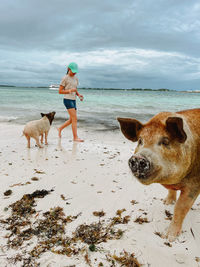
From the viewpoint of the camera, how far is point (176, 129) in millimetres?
2688

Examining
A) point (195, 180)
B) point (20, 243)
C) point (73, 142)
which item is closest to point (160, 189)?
point (195, 180)

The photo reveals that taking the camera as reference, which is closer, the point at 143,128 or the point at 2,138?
the point at 143,128

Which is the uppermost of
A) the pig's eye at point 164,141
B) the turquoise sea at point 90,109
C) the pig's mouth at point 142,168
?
the pig's eye at point 164,141

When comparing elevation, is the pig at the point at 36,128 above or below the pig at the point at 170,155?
below

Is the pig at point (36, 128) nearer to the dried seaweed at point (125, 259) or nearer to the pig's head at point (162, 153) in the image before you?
the pig's head at point (162, 153)

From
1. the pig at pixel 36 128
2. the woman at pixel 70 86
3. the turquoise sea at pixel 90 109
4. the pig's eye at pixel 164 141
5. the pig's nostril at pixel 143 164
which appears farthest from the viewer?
the turquoise sea at pixel 90 109

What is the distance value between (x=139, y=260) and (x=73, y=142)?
576 centimetres

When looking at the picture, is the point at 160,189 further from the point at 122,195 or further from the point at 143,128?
the point at 143,128

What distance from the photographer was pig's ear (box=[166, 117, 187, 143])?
259 centimetres

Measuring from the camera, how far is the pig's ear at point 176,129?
259 centimetres

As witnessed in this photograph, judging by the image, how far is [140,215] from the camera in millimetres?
3492

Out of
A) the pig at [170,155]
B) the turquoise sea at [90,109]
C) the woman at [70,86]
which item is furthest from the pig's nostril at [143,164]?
the turquoise sea at [90,109]

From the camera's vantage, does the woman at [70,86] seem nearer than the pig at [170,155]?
No

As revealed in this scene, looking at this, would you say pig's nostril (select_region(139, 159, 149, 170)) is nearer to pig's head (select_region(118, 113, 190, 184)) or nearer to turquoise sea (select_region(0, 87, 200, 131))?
pig's head (select_region(118, 113, 190, 184))
